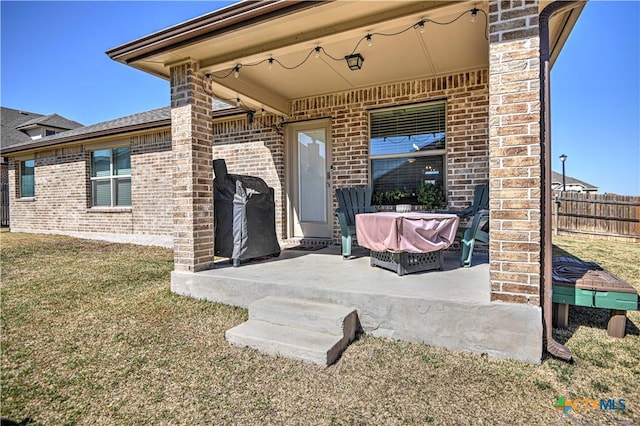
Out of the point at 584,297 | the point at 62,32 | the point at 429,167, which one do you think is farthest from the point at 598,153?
the point at 62,32

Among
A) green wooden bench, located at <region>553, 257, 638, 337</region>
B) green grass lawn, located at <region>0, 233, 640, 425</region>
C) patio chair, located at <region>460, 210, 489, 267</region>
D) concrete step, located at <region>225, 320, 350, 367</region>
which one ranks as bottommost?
green grass lawn, located at <region>0, 233, 640, 425</region>

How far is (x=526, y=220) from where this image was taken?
223 centimetres

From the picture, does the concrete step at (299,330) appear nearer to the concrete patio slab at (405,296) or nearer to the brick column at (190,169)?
the concrete patio slab at (405,296)

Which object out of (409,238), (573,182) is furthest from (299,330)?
(573,182)

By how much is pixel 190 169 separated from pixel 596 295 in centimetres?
394

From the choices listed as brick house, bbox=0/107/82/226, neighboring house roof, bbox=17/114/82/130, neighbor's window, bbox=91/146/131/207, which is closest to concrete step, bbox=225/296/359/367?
neighbor's window, bbox=91/146/131/207

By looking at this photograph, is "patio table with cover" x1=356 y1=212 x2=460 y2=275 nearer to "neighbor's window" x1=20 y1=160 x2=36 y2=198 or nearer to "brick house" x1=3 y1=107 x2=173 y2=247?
"brick house" x1=3 y1=107 x2=173 y2=247

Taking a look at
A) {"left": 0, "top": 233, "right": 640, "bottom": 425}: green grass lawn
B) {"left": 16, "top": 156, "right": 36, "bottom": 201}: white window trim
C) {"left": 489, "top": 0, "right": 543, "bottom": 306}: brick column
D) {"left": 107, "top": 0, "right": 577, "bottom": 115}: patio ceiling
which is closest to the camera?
{"left": 0, "top": 233, "right": 640, "bottom": 425}: green grass lawn

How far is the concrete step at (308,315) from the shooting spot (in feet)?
8.28

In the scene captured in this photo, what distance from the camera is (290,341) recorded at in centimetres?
241

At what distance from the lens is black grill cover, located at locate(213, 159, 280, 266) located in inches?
157

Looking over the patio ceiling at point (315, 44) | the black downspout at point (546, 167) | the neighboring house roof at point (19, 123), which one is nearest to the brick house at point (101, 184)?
the patio ceiling at point (315, 44)

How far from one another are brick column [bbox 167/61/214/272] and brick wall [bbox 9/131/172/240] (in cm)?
388

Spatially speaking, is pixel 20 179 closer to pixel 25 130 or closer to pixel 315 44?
pixel 25 130
